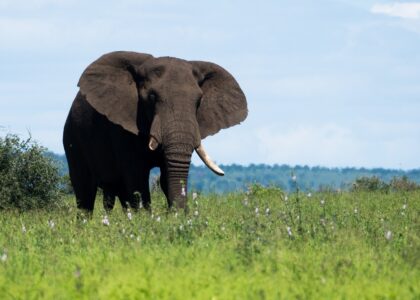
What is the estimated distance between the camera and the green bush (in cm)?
2203

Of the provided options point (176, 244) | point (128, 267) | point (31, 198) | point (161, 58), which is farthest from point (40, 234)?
point (31, 198)

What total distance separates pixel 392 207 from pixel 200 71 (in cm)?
419

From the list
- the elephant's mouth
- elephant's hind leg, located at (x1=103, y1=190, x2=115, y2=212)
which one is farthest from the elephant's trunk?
elephant's hind leg, located at (x1=103, y1=190, x2=115, y2=212)

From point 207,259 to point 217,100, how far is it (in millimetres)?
8281

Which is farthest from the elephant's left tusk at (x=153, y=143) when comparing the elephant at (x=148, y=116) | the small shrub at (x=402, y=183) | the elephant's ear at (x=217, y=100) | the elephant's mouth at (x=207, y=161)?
the small shrub at (x=402, y=183)

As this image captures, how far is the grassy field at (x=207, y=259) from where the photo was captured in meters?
8.37

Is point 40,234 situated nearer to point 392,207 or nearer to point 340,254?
Result: point 340,254

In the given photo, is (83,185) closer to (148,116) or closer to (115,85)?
(115,85)

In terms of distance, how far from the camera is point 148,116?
1670cm

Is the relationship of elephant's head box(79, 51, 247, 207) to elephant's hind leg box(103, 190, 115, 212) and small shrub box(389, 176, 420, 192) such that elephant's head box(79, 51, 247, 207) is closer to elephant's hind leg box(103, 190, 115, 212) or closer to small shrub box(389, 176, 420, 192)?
elephant's hind leg box(103, 190, 115, 212)

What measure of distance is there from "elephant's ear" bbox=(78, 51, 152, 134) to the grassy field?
3566 mm

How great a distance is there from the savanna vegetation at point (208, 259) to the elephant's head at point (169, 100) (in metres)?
1.91

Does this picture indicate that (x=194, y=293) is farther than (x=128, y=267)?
No

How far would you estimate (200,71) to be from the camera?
17594 mm
